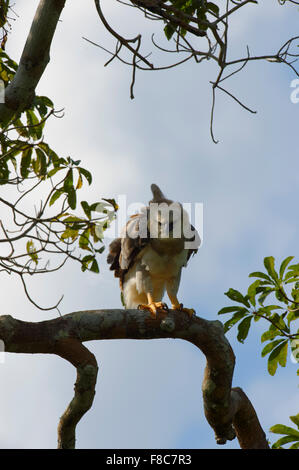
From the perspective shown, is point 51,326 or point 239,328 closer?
point 51,326

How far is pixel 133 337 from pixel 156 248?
4.91 feet

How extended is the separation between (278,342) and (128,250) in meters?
1.47

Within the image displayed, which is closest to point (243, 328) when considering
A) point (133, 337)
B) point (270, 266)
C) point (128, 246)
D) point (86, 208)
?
point (270, 266)

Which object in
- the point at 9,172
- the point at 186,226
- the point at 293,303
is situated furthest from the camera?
the point at 186,226

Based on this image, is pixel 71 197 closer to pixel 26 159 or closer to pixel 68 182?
pixel 68 182

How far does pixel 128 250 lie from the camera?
17.6ft

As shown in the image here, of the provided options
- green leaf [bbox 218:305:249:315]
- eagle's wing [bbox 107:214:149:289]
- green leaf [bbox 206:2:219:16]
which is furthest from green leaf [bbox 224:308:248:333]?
green leaf [bbox 206:2:219:16]

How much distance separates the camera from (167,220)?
5.21 metres

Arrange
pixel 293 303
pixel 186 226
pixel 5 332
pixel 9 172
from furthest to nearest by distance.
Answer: pixel 186 226 → pixel 293 303 → pixel 9 172 → pixel 5 332

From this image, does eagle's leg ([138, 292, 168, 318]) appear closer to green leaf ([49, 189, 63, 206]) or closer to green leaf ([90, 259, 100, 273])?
green leaf ([90, 259, 100, 273])

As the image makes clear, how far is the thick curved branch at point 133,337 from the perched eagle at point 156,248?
104 cm

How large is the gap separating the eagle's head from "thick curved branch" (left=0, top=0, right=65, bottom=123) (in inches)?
81.5
